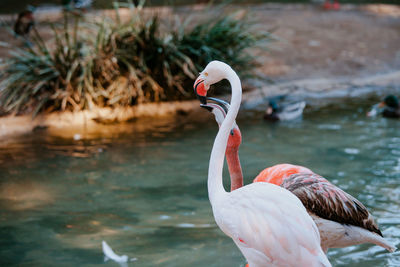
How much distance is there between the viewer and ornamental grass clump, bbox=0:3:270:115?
271 inches

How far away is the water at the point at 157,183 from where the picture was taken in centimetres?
369

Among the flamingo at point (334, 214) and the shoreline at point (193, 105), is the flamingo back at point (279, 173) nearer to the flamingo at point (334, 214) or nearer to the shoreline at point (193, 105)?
the flamingo at point (334, 214)

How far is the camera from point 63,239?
384cm

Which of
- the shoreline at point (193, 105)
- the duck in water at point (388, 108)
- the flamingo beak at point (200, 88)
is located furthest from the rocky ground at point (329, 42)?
the flamingo beak at point (200, 88)

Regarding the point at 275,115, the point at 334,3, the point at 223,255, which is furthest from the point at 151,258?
the point at 334,3

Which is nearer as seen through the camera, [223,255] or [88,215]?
[223,255]

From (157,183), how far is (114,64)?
2786 millimetres

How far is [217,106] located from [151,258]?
1314mm

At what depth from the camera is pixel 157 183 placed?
4.96 meters

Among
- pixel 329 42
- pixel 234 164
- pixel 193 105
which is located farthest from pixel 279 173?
pixel 329 42

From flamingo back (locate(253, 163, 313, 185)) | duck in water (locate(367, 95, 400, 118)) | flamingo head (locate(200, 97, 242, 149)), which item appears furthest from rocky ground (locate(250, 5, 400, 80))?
flamingo head (locate(200, 97, 242, 149))

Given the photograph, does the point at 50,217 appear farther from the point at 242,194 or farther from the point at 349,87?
the point at 349,87

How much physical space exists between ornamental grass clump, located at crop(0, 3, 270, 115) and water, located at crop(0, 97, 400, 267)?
0.55m

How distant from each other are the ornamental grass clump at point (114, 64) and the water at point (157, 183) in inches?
21.7
